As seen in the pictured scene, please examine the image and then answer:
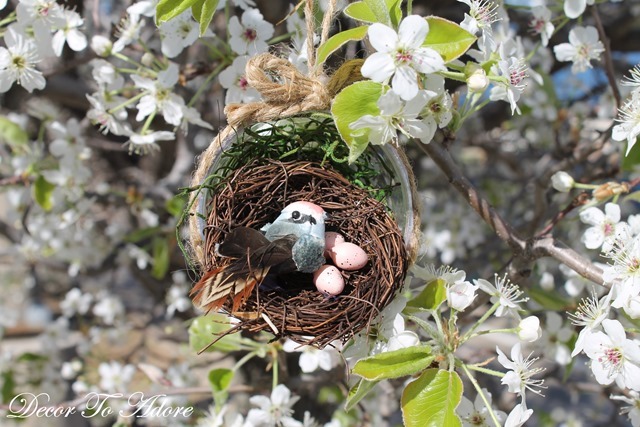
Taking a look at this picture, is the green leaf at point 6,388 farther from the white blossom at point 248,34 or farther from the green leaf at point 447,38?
the green leaf at point 447,38

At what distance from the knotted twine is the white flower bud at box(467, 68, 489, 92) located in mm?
145

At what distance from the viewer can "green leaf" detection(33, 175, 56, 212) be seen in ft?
5.50

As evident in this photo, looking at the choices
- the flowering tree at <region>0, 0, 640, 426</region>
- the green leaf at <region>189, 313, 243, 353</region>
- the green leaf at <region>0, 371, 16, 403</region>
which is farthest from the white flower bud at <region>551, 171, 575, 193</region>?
the green leaf at <region>0, 371, 16, 403</region>

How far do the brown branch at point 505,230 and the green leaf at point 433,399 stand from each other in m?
0.35

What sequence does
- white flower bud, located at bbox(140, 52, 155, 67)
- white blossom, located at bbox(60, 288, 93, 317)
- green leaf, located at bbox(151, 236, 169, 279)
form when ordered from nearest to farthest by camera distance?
white flower bud, located at bbox(140, 52, 155, 67) → green leaf, located at bbox(151, 236, 169, 279) → white blossom, located at bbox(60, 288, 93, 317)

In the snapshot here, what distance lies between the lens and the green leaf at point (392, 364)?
867mm

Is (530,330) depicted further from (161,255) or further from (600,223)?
(161,255)

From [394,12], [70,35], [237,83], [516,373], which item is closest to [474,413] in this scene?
[516,373]

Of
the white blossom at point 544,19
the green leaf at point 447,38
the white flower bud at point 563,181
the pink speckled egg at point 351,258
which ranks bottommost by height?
the white flower bud at point 563,181

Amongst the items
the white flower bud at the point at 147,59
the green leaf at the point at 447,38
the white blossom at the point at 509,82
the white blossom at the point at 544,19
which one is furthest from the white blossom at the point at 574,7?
the white flower bud at the point at 147,59

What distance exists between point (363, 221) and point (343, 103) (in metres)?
0.25

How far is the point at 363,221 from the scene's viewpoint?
41.3 inches

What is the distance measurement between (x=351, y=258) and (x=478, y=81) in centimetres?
34

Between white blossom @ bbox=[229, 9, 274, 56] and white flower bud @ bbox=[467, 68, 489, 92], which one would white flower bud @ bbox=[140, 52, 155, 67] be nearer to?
white blossom @ bbox=[229, 9, 274, 56]
